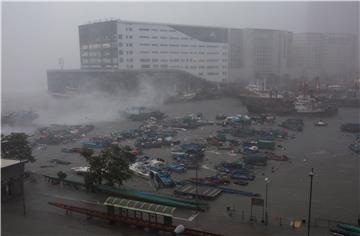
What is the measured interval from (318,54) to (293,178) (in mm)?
38448

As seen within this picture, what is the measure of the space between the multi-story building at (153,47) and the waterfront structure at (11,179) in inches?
831

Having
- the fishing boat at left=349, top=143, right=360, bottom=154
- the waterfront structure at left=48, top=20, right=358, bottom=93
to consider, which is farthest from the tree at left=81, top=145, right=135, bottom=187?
the waterfront structure at left=48, top=20, right=358, bottom=93

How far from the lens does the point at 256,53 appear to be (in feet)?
126

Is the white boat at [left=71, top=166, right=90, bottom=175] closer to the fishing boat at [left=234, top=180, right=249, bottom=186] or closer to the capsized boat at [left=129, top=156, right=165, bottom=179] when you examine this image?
the capsized boat at [left=129, top=156, right=165, bottom=179]

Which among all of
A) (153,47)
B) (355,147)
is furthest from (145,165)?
(153,47)

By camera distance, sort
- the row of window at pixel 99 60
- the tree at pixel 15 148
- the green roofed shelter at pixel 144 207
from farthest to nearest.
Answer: the row of window at pixel 99 60 < the tree at pixel 15 148 < the green roofed shelter at pixel 144 207

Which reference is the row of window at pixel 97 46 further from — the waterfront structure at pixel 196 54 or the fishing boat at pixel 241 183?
the fishing boat at pixel 241 183

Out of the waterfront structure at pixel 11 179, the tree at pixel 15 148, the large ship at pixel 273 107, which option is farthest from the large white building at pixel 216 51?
the waterfront structure at pixel 11 179

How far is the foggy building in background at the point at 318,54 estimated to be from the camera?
144 ft

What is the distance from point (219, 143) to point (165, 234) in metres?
6.87

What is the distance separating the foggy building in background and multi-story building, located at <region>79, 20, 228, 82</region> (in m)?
13.3

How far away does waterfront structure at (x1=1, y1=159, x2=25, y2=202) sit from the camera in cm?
711

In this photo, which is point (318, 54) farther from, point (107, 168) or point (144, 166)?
point (107, 168)

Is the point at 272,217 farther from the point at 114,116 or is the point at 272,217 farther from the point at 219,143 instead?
the point at 114,116
